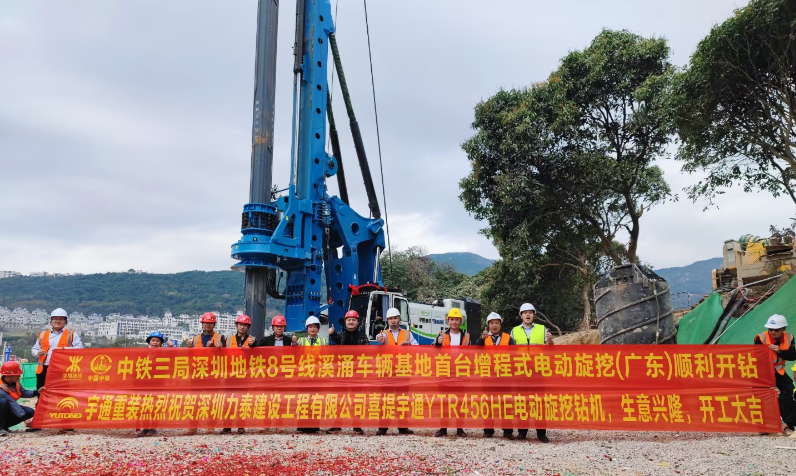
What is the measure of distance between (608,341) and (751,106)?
8029 mm

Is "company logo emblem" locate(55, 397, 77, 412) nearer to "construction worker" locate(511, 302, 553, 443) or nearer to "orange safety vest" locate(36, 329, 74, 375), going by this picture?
"orange safety vest" locate(36, 329, 74, 375)

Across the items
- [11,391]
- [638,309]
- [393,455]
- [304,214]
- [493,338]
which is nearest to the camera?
[393,455]

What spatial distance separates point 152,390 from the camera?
745 cm

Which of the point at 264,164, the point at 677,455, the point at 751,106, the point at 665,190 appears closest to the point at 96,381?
the point at 264,164

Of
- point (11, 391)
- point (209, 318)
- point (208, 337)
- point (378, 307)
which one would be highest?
point (378, 307)

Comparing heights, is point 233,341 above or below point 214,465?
above

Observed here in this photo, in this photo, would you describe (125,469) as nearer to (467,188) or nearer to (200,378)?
(200,378)

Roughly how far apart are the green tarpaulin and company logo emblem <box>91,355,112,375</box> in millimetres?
10237

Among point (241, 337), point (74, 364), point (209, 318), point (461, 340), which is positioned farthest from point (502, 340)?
point (74, 364)

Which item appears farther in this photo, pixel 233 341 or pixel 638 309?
pixel 638 309

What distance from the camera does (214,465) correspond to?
5473mm

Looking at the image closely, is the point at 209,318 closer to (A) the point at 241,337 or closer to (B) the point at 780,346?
(A) the point at 241,337

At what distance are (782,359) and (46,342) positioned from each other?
31.2 feet

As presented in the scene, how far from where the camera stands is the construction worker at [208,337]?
7.71m
